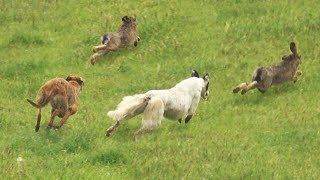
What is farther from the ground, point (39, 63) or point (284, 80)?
point (284, 80)

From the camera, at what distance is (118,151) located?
1182 cm

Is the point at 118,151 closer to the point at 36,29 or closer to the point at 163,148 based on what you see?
the point at 163,148

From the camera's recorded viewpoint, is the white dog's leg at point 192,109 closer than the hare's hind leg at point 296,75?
Yes

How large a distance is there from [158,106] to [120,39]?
294 inches

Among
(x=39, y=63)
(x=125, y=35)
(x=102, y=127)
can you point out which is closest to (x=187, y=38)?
(x=125, y=35)

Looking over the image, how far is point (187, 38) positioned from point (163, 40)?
78 centimetres


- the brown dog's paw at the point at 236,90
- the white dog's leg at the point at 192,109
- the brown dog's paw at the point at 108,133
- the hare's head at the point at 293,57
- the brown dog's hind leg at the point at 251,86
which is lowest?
the brown dog's paw at the point at 108,133

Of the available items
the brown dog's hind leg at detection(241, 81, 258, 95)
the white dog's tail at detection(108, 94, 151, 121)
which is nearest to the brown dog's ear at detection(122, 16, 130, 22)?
the brown dog's hind leg at detection(241, 81, 258, 95)

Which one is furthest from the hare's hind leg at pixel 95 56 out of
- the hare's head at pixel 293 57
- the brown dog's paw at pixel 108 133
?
the brown dog's paw at pixel 108 133

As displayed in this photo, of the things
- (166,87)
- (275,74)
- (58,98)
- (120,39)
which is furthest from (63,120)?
(120,39)

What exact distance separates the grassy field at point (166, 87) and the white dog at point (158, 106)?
28 cm

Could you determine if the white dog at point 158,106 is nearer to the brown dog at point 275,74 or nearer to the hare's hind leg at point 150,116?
the hare's hind leg at point 150,116

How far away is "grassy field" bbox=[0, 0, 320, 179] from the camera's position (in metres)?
11.3

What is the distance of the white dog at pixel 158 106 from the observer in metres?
13.0
